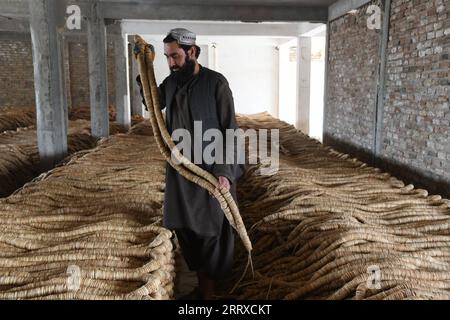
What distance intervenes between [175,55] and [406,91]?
306 centimetres

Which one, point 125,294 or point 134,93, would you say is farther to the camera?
point 134,93

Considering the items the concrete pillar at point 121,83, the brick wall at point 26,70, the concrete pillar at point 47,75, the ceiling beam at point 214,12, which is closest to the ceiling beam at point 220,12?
the ceiling beam at point 214,12

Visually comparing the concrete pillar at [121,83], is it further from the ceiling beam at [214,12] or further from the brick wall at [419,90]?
Result: the brick wall at [419,90]

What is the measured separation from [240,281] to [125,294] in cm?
143

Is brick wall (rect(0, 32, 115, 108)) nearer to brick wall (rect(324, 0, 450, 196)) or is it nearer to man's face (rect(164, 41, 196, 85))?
brick wall (rect(324, 0, 450, 196))

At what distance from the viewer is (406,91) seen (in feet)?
16.4

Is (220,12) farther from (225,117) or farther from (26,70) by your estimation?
(26,70)

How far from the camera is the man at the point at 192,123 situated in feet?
9.55

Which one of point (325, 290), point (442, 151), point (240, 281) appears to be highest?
point (442, 151)

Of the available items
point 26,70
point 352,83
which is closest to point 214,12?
point 352,83

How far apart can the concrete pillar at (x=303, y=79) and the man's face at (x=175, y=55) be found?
9135 millimetres

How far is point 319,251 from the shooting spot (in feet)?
10.2
